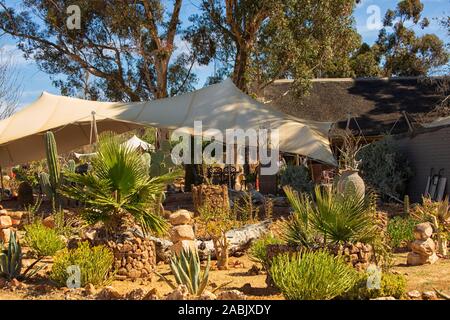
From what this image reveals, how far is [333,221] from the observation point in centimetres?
668

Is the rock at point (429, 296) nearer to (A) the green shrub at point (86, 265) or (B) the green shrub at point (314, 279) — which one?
(B) the green shrub at point (314, 279)

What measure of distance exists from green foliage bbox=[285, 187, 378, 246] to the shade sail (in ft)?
22.2

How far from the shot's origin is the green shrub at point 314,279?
5.30 m

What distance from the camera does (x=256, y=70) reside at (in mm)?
22641

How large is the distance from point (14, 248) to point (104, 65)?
1792cm

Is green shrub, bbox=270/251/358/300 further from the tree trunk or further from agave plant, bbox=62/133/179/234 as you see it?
the tree trunk

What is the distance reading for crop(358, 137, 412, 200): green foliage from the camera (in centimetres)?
1487

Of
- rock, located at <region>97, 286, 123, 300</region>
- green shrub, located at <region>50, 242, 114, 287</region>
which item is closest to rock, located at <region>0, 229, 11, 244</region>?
green shrub, located at <region>50, 242, 114, 287</region>

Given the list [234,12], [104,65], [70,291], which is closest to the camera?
[70,291]

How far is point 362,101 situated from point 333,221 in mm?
18379

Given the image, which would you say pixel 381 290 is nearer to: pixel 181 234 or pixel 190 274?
pixel 190 274

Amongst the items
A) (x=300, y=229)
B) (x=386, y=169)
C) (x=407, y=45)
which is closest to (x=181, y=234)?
(x=300, y=229)
